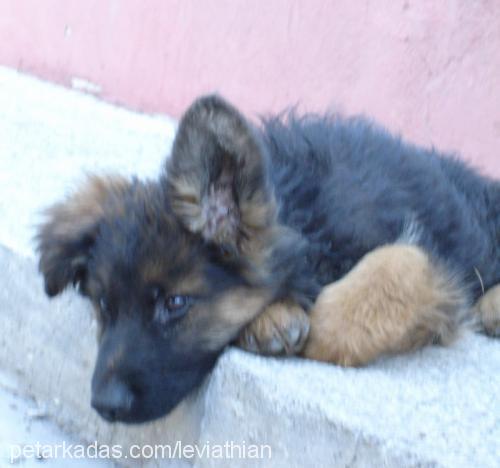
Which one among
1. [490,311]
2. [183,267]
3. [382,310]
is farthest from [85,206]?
[490,311]

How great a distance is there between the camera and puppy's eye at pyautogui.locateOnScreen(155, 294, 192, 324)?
2.83 metres

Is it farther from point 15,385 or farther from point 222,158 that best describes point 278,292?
point 15,385

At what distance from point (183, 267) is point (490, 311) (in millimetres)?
1606

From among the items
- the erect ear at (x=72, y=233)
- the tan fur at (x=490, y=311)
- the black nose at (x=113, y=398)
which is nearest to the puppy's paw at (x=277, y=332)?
the black nose at (x=113, y=398)

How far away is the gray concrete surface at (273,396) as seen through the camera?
250 cm

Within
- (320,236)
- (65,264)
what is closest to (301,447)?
(320,236)

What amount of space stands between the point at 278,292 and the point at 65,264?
86cm

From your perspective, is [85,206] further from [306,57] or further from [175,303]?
[306,57]

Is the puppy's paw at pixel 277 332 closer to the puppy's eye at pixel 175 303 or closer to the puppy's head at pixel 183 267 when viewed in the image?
the puppy's head at pixel 183 267

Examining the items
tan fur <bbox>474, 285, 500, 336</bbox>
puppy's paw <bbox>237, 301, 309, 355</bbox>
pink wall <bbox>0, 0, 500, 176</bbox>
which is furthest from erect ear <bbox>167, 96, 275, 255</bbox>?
pink wall <bbox>0, 0, 500, 176</bbox>

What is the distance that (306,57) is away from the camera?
6.17 meters

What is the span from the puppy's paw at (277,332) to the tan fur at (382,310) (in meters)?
0.07

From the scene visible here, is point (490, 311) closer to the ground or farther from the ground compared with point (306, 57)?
closer to the ground

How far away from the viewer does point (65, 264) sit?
10.6 feet
